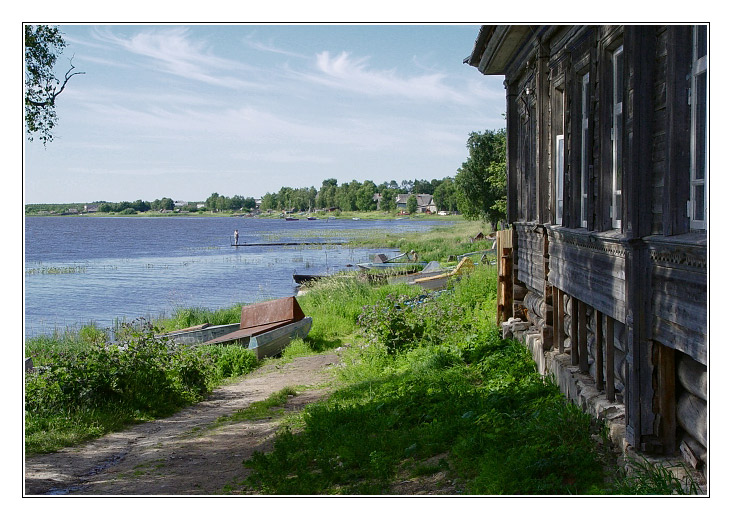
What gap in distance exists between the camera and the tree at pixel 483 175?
36.9 metres

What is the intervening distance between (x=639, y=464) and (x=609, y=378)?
157 centimetres

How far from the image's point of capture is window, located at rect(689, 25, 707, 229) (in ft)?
13.7

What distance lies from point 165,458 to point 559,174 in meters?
5.93

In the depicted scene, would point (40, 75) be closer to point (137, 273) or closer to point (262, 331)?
point (262, 331)

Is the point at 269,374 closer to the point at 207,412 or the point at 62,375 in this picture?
the point at 207,412

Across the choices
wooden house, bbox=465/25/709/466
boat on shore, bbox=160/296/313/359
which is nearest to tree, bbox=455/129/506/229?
boat on shore, bbox=160/296/313/359

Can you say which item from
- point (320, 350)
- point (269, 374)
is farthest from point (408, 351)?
point (320, 350)

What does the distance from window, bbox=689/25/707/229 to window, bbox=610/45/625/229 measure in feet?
4.68

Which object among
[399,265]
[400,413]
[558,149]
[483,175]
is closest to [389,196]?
[483,175]

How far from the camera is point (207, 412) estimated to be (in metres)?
10.6

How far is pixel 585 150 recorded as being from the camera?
7.03 m

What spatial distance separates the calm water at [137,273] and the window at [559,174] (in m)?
7.99

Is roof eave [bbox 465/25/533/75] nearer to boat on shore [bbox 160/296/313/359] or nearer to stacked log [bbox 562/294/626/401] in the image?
stacked log [bbox 562/294/626/401]

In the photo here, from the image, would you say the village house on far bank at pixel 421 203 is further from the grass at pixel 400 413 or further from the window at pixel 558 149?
the window at pixel 558 149
